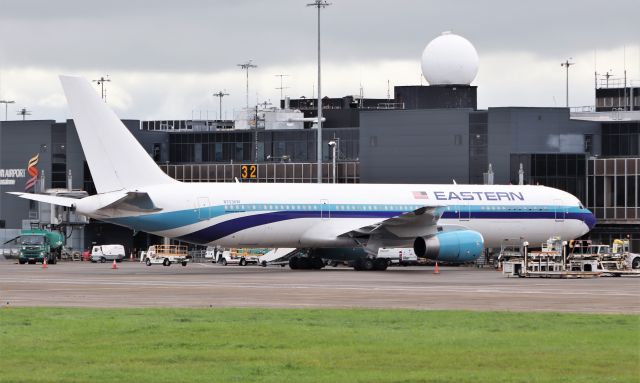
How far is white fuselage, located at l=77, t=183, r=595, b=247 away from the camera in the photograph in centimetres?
6141

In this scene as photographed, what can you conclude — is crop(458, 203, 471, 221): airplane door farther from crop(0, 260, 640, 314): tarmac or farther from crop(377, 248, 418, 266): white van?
crop(0, 260, 640, 314): tarmac

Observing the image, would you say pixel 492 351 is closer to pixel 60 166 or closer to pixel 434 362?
pixel 434 362

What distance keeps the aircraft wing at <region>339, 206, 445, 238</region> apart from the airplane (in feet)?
0.17

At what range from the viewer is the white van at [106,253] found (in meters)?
97.7

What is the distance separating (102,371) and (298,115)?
11239cm

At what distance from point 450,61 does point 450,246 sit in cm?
4993

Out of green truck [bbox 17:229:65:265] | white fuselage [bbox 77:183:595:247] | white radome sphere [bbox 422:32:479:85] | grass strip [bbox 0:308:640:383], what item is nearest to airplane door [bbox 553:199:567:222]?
white fuselage [bbox 77:183:595:247]

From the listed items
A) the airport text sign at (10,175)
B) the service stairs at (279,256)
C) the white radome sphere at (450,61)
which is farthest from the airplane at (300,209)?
the airport text sign at (10,175)

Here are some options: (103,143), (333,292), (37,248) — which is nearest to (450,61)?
(37,248)

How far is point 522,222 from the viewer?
231ft

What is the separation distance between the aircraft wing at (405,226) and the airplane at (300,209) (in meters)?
0.05

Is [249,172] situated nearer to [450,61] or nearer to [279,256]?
[450,61]

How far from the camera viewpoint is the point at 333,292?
42.3 metres

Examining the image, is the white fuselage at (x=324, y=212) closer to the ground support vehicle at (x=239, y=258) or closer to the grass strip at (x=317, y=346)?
the ground support vehicle at (x=239, y=258)
